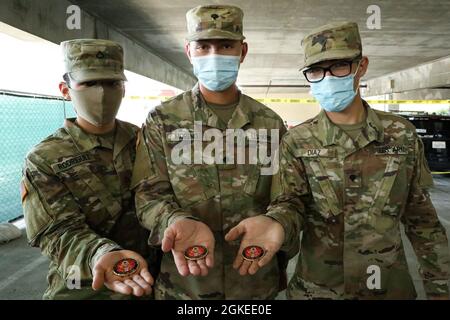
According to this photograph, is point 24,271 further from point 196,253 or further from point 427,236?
point 427,236

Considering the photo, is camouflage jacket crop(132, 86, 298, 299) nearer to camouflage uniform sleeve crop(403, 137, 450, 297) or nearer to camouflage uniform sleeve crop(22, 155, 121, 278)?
camouflage uniform sleeve crop(22, 155, 121, 278)

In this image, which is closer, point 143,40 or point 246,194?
point 246,194

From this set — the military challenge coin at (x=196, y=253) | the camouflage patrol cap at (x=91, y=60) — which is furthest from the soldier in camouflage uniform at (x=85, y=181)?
the military challenge coin at (x=196, y=253)

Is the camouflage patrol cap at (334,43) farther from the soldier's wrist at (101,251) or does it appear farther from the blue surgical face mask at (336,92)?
the soldier's wrist at (101,251)

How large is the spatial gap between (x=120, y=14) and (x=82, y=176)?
190 inches

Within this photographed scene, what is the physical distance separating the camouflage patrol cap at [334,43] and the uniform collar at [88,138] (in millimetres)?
981

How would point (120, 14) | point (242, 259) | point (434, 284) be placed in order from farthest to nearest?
point (120, 14) → point (434, 284) → point (242, 259)

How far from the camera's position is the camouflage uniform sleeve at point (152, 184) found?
1504 mm

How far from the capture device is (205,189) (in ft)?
5.54

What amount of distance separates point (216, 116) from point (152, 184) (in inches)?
17.0

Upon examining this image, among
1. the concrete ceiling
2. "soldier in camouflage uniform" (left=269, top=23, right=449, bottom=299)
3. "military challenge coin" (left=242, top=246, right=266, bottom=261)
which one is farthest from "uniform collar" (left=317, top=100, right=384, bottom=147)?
the concrete ceiling
